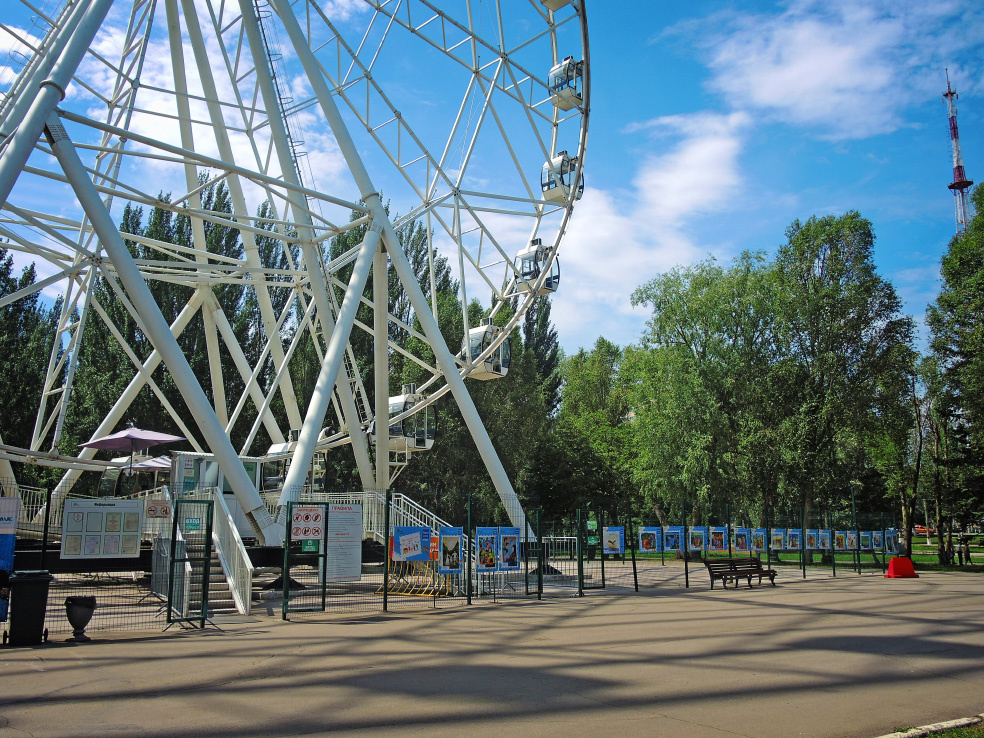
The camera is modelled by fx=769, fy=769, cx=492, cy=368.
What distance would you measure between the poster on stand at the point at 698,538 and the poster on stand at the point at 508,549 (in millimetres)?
7158

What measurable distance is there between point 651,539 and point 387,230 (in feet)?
40.1

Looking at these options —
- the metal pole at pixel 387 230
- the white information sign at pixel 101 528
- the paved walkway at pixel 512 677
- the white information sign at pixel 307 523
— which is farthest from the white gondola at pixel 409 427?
the white information sign at pixel 101 528

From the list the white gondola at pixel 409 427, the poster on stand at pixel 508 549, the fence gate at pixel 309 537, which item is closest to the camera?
the fence gate at pixel 309 537

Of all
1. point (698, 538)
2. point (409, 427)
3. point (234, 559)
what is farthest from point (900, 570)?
point (234, 559)

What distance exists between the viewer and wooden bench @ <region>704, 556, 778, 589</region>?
22.7m

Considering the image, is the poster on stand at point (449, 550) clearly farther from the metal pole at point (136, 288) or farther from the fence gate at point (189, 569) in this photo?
the fence gate at point (189, 569)

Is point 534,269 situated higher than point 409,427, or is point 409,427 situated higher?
point 534,269

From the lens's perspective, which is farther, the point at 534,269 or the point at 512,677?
the point at 534,269

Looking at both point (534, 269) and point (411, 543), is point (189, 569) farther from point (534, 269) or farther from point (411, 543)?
point (534, 269)

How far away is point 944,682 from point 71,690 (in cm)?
1030

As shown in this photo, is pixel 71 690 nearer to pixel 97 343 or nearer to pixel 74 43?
pixel 74 43

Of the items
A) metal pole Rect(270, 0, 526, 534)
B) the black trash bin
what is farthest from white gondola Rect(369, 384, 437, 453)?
the black trash bin

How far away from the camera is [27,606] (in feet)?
38.5

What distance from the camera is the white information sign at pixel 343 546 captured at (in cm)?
1667
